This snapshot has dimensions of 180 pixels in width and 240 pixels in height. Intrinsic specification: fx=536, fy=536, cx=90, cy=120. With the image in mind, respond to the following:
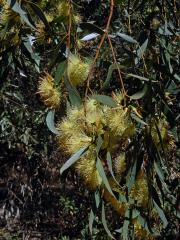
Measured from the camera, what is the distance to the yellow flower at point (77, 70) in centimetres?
93

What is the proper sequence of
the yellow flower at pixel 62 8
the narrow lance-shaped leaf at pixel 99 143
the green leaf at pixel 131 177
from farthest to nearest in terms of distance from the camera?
the yellow flower at pixel 62 8 < the green leaf at pixel 131 177 < the narrow lance-shaped leaf at pixel 99 143

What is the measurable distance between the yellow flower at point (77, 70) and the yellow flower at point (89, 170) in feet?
0.46

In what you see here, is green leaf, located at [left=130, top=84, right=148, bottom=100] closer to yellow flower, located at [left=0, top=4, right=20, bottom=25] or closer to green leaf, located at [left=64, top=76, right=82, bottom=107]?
green leaf, located at [left=64, top=76, right=82, bottom=107]

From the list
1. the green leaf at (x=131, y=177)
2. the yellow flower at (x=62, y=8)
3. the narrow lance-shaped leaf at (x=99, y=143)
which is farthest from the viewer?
the yellow flower at (x=62, y=8)

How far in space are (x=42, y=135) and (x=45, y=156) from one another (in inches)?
8.7

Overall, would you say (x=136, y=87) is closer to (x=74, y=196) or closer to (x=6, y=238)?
(x=74, y=196)

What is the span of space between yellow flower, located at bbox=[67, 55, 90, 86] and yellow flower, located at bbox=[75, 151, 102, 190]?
0.46 feet

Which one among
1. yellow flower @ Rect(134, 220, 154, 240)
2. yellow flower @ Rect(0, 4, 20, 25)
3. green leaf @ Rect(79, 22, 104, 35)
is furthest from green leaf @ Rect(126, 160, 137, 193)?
yellow flower @ Rect(0, 4, 20, 25)

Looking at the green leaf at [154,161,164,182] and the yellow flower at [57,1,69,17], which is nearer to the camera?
the green leaf at [154,161,164,182]

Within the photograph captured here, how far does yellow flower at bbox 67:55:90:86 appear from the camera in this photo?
93 centimetres

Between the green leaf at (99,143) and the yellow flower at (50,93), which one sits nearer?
the green leaf at (99,143)

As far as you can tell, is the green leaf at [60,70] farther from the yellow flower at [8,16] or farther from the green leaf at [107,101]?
the yellow flower at [8,16]

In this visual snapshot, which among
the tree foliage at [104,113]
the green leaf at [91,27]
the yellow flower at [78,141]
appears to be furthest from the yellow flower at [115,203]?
the green leaf at [91,27]

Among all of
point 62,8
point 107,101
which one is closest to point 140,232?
point 107,101
